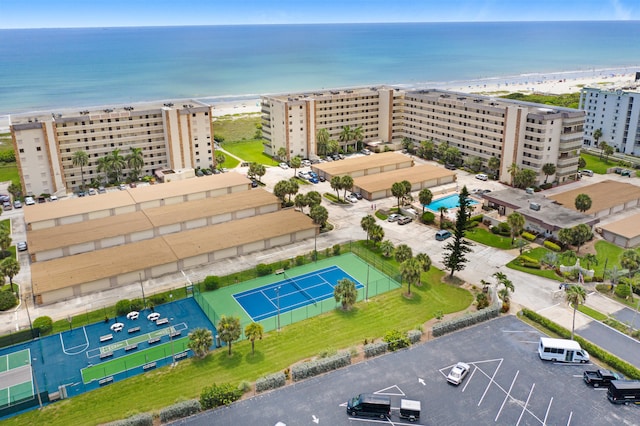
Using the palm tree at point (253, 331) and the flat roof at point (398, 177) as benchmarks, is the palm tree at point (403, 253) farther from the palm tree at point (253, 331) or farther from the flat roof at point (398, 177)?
the flat roof at point (398, 177)

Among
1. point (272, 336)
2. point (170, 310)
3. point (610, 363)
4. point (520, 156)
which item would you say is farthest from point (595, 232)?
point (170, 310)

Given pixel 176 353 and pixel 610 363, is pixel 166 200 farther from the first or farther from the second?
A: pixel 610 363

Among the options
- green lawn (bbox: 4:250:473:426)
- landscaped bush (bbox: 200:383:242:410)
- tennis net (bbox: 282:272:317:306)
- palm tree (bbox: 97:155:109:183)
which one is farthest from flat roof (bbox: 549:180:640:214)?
palm tree (bbox: 97:155:109:183)

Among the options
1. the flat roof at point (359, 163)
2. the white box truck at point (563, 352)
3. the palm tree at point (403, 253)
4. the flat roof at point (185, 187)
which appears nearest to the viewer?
the white box truck at point (563, 352)

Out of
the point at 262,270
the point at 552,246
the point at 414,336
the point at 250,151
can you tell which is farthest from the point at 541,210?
the point at 250,151

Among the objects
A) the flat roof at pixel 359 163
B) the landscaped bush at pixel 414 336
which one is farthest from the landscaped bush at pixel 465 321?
the flat roof at pixel 359 163

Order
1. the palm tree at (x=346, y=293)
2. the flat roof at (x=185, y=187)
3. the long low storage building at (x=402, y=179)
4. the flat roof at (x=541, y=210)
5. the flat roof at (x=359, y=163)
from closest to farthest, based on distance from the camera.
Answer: the palm tree at (x=346, y=293) → the flat roof at (x=541, y=210) → the flat roof at (x=185, y=187) → the long low storage building at (x=402, y=179) → the flat roof at (x=359, y=163)
